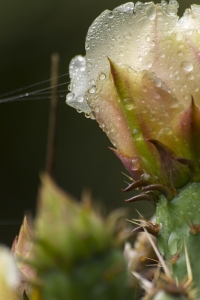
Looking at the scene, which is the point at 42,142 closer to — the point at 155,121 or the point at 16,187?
the point at 16,187

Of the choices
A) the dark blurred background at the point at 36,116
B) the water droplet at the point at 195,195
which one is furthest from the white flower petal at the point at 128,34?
the dark blurred background at the point at 36,116

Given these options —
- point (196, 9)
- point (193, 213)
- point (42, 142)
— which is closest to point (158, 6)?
point (196, 9)

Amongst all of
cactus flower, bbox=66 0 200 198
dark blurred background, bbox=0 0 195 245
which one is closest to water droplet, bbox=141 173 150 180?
cactus flower, bbox=66 0 200 198

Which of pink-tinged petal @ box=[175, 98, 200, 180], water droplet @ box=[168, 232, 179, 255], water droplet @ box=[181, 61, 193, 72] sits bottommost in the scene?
water droplet @ box=[168, 232, 179, 255]

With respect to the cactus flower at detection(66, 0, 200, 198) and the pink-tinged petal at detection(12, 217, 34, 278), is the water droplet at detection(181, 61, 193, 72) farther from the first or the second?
the pink-tinged petal at detection(12, 217, 34, 278)

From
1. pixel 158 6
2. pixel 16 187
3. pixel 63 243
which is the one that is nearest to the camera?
pixel 63 243

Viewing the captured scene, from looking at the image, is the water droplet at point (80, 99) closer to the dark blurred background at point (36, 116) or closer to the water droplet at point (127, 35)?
the water droplet at point (127, 35)

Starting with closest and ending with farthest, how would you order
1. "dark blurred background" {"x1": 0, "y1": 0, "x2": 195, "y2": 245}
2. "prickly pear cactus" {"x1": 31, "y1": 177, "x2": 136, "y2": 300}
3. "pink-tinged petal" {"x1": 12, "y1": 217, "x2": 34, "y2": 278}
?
"prickly pear cactus" {"x1": 31, "y1": 177, "x2": 136, "y2": 300}, "pink-tinged petal" {"x1": 12, "y1": 217, "x2": 34, "y2": 278}, "dark blurred background" {"x1": 0, "y1": 0, "x2": 195, "y2": 245}

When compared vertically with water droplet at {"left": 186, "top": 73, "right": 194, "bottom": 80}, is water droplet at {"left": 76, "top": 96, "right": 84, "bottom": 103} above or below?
above
